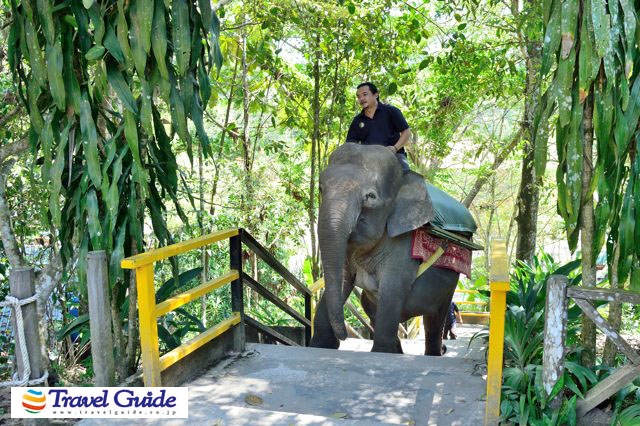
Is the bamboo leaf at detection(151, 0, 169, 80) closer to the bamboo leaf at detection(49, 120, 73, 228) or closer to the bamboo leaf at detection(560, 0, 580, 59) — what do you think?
the bamboo leaf at detection(49, 120, 73, 228)

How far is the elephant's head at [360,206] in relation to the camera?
203 inches

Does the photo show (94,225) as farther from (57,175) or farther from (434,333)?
(434,333)

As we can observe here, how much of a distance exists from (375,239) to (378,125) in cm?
124

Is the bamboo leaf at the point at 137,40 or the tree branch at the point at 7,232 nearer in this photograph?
the bamboo leaf at the point at 137,40

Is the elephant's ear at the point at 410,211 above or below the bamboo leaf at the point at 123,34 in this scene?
below

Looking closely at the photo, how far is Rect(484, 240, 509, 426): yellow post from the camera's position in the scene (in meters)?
3.53

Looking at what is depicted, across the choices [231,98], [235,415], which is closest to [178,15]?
[235,415]

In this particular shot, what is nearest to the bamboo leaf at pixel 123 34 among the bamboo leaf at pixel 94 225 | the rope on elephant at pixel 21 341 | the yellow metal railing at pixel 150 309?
the bamboo leaf at pixel 94 225

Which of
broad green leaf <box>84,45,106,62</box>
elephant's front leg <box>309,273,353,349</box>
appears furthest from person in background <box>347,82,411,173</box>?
broad green leaf <box>84,45,106,62</box>

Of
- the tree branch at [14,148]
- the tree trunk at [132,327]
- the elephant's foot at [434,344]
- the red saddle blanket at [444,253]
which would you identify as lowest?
the elephant's foot at [434,344]

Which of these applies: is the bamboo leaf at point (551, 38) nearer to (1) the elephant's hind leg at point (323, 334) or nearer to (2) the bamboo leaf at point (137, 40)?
(2) the bamboo leaf at point (137, 40)

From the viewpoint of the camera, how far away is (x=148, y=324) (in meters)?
3.86

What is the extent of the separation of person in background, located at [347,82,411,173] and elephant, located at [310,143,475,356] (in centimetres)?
36

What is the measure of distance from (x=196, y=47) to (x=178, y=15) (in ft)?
0.92
